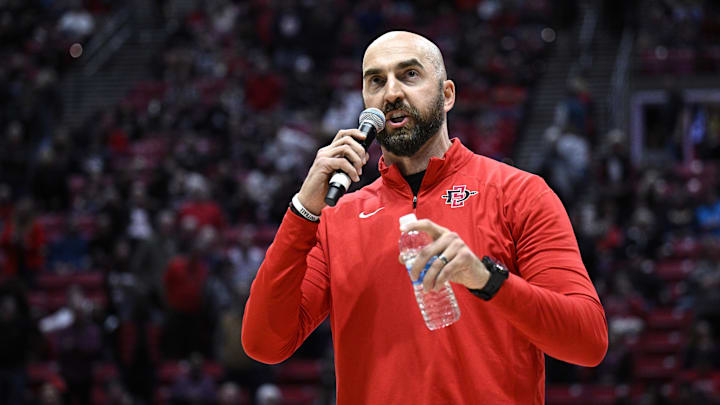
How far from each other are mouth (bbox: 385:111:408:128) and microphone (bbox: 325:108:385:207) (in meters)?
0.04

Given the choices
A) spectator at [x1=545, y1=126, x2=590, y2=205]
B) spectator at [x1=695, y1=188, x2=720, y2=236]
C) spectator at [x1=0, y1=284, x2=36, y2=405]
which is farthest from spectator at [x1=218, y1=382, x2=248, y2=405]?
spectator at [x1=695, y1=188, x2=720, y2=236]

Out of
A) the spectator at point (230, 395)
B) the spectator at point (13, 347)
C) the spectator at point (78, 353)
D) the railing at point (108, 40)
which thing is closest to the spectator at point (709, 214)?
the spectator at point (230, 395)

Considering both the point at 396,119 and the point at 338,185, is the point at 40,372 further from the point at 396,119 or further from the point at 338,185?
the point at 338,185

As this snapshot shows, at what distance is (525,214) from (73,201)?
12.2 m

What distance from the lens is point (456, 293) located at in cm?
276

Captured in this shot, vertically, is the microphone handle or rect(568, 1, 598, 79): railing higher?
rect(568, 1, 598, 79): railing

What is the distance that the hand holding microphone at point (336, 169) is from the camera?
8.49 feet

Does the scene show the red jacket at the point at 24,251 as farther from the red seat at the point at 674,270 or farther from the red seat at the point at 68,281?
the red seat at the point at 674,270

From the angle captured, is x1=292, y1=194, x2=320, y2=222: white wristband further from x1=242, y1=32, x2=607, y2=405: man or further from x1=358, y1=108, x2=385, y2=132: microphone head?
x1=358, y1=108, x2=385, y2=132: microphone head

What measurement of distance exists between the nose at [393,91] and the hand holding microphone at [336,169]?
24 cm

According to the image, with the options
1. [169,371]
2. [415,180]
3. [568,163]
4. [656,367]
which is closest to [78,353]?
[169,371]

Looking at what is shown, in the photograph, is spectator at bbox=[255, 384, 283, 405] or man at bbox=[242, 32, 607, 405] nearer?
man at bbox=[242, 32, 607, 405]

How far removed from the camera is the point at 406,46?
3006 millimetres

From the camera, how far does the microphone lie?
Result: 2.55m
